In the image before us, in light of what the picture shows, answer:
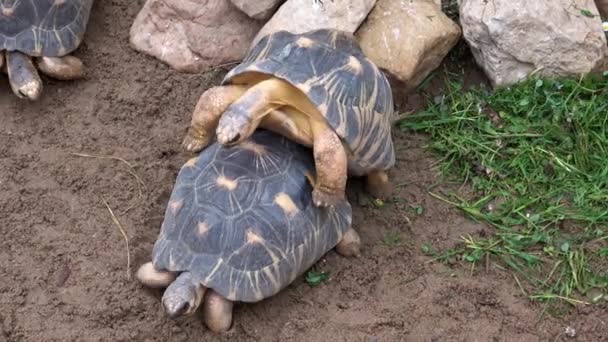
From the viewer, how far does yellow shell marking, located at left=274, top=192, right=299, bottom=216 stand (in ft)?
11.3

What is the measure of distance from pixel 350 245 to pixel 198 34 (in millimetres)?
1588

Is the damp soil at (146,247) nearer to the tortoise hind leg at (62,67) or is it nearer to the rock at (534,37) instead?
the tortoise hind leg at (62,67)

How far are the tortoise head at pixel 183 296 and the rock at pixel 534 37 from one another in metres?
2.03

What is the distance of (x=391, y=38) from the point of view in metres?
4.27

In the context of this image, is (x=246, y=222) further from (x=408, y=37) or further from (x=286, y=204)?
(x=408, y=37)

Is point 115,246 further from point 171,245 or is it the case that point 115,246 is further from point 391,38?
point 391,38

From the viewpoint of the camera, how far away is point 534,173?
13.3 ft

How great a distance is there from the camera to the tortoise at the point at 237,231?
10.9 ft

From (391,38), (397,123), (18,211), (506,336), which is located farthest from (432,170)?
(18,211)

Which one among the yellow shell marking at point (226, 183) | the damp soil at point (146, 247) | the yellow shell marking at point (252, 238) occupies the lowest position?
the damp soil at point (146, 247)

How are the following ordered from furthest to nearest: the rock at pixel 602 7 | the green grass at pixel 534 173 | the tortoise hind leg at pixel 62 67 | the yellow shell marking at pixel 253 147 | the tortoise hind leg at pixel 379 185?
the rock at pixel 602 7 → the tortoise hind leg at pixel 62 67 → the tortoise hind leg at pixel 379 185 → the green grass at pixel 534 173 → the yellow shell marking at pixel 253 147

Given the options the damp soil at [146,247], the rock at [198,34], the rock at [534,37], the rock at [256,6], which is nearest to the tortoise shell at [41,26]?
the damp soil at [146,247]

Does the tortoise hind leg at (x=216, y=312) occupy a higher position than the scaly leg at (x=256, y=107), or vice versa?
the scaly leg at (x=256, y=107)

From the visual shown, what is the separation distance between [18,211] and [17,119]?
0.69m
